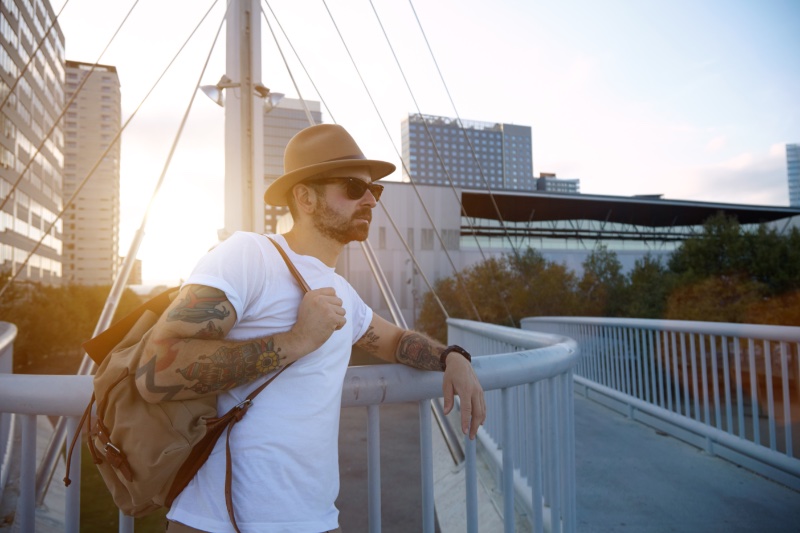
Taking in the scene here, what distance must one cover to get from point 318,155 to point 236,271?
60 cm

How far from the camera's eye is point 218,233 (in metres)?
6.54

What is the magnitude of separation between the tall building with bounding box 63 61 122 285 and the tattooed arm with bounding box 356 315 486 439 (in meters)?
187

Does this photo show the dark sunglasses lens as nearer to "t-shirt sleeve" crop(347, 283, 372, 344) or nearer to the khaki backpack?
"t-shirt sleeve" crop(347, 283, 372, 344)

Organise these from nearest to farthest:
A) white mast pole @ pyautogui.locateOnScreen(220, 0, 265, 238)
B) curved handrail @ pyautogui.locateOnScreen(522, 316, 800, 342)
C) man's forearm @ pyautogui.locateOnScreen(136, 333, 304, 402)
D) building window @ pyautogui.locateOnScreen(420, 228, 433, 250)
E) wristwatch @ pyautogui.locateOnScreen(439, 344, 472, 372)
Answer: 1. man's forearm @ pyautogui.locateOnScreen(136, 333, 304, 402)
2. wristwatch @ pyautogui.locateOnScreen(439, 344, 472, 372)
3. curved handrail @ pyautogui.locateOnScreen(522, 316, 800, 342)
4. white mast pole @ pyautogui.locateOnScreen(220, 0, 265, 238)
5. building window @ pyautogui.locateOnScreen(420, 228, 433, 250)

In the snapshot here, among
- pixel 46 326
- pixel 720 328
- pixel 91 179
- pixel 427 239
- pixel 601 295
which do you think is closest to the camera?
pixel 720 328

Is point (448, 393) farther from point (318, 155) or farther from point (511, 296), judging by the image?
point (511, 296)

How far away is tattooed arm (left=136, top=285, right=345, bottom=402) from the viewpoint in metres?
1.29

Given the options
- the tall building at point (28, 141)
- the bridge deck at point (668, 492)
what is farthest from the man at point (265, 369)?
the tall building at point (28, 141)

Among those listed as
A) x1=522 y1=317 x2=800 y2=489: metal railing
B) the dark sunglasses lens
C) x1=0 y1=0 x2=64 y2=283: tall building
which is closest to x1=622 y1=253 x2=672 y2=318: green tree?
x1=522 y1=317 x2=800 y2=489: metal railing

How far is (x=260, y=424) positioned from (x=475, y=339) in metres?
4.79

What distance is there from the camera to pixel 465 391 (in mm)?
1807

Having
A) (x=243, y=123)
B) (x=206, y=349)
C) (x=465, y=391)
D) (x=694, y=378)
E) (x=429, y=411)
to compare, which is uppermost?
(x=243, y=123)

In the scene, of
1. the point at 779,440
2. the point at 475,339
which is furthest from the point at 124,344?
the point at 779,440

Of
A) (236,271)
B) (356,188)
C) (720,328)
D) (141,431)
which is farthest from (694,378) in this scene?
(141,431)
